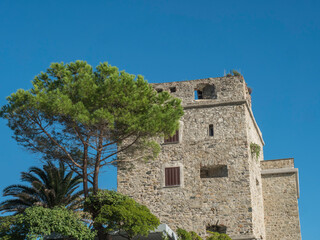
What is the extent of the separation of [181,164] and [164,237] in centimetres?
537

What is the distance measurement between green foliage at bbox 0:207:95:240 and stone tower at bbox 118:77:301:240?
6406mm

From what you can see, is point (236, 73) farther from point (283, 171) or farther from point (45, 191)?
point (45, 191)

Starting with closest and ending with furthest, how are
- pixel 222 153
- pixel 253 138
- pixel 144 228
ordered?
pixel 144 228, pixel 222 153, pixel 253 138

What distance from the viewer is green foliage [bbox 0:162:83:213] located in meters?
24.9

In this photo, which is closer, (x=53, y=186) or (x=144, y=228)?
(x=144, y=228)

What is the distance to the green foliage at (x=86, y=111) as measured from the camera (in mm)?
21328

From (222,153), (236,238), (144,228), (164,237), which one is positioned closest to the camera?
(144,228)

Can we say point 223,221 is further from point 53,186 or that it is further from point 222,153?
point 53,186

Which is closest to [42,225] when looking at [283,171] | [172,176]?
[172,176]

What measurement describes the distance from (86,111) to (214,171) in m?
8.19

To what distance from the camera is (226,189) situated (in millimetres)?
24984

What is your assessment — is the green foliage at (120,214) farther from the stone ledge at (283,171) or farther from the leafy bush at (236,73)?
the leafy bush at (236,73)

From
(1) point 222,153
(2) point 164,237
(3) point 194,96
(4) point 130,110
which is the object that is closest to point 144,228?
(2) point 164,237

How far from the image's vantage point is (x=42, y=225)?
1878cm
